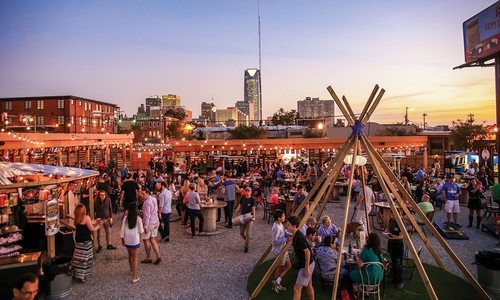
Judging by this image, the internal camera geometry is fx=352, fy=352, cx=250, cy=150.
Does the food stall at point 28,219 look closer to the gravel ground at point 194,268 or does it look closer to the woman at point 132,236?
the gravel ground at point 194,268

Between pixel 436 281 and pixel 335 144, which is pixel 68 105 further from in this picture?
pixel 436 281

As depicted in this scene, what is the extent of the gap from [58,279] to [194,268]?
9.78 feet

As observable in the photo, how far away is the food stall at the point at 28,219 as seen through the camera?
A: 277 inches

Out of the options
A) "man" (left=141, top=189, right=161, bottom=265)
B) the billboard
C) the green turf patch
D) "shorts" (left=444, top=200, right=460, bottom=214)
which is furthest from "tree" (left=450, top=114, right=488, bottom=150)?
"man" (left=141, top=189, right=161, bottom=265)

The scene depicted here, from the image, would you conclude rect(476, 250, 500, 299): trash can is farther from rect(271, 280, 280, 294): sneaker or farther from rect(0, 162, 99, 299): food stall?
rect(0, 162, 99, 299): food stall

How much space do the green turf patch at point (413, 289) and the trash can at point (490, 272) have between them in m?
0.29

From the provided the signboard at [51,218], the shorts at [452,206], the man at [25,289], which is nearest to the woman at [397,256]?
the shorts at [452,206]

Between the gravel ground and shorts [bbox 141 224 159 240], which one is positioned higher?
shorts [bbox 141 224 159 240]

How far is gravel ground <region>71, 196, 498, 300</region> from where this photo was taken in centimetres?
735

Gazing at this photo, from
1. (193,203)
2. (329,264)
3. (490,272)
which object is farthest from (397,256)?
(193,203)

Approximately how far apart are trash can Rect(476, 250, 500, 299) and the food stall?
29.7 feet

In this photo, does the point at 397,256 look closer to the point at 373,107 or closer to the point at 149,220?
the point at 373,107

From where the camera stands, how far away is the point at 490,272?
7.20 meters

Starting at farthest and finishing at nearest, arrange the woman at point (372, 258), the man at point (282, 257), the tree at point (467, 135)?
the tree at point (467, 135), the man at point (282, 257), the woman at point (372, 258)
